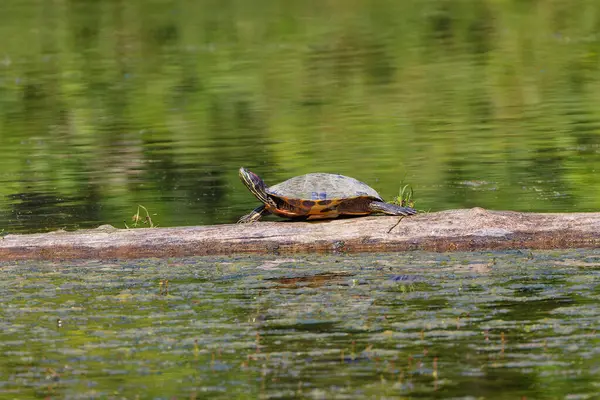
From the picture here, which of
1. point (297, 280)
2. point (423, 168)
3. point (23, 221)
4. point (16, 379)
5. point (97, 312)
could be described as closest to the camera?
point (16, 379)

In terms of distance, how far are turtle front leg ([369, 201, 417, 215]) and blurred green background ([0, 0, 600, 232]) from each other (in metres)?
2.23

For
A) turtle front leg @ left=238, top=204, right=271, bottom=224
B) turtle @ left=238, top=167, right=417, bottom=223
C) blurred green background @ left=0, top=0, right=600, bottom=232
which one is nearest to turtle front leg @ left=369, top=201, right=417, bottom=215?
turtle @ left=238, top=167, right=417, bottom=223

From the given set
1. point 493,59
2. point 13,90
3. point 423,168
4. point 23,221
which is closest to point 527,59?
point 493,59

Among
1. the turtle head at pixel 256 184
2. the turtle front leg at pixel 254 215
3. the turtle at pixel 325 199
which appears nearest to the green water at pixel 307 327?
the turtle at pixel 325 199

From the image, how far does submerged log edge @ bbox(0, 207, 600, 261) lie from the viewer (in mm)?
7668

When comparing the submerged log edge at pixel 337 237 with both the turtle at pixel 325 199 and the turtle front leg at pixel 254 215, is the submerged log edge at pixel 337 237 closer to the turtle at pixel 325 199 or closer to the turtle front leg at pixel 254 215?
the turtle at pixel 325 199

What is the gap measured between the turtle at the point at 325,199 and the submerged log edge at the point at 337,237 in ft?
0.65

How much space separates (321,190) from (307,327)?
2180mm

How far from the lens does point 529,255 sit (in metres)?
7.54

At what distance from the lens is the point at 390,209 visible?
8.24 metres

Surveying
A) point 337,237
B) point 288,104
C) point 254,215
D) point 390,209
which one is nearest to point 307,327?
point 337,237

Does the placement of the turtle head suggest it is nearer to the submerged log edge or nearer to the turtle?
the turtle

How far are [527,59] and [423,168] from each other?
10126mm

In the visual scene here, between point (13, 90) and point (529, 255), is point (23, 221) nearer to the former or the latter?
point (529, 255)
